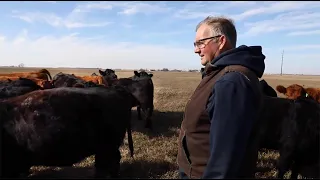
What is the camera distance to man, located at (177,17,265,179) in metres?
1.88

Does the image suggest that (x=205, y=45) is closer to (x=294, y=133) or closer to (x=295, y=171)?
(x=294, y=133)

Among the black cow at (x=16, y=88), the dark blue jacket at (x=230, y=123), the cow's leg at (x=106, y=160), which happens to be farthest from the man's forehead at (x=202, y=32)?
the black cow at (x=16, y=88)

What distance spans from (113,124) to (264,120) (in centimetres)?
283

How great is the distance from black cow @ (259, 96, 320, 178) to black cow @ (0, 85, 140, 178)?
2.82 meters

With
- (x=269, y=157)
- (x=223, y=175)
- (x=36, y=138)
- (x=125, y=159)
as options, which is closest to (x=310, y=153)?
(x=269, y=157)

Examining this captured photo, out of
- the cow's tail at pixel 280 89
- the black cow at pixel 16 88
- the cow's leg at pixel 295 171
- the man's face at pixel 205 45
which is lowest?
the cow's leg at pixel 295 171

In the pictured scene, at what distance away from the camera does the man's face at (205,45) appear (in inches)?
93.8

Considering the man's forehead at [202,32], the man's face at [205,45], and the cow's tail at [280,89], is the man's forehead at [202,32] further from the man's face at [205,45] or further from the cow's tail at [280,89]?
the cow's tail at [280,89]

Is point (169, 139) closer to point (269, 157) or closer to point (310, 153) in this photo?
point (269, 157)

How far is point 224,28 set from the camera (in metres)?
2.33

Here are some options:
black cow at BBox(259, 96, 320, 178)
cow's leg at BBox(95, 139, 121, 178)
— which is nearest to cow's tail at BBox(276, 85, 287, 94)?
black cow at BBox(259, 96, 320, 178)

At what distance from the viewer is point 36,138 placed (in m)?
4.87

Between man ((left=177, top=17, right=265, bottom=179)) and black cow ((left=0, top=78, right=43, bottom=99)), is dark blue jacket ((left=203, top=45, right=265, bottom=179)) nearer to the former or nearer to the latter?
man ((left=177, top=17, right=265, bottom=179))

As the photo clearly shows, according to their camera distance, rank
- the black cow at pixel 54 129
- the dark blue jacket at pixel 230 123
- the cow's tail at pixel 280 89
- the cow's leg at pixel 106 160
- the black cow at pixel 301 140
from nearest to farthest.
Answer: the dark blue jacket at pixel 230 123 → the black cow at pixel 54 129 → the cow's leg at pixel 106 160 → the black cow at pixel 301 140 → the cow's tail at pixel 280 89
